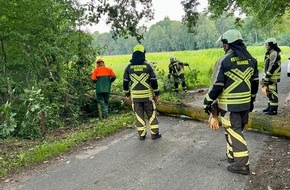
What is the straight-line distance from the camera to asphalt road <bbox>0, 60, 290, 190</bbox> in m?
4.87

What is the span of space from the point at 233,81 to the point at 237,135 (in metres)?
0.81

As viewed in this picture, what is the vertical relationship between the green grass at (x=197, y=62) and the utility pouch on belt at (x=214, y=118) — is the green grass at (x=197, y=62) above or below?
below

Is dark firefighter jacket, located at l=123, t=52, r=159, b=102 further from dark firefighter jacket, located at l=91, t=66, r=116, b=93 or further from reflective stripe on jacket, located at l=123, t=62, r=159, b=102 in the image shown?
dark firefighter jacket, located at l=91, t=66, r=116, b=93

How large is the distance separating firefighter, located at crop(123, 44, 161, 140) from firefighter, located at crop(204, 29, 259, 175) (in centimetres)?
219

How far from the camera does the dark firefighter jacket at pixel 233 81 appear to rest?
4.94 metres

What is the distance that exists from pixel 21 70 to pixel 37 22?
1599 mm

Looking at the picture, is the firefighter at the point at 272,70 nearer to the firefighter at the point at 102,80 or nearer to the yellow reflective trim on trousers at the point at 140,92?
the yellow reflective trim on trousers at the point at 140,92

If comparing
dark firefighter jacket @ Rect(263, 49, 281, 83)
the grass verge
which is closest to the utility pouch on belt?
the grass verge

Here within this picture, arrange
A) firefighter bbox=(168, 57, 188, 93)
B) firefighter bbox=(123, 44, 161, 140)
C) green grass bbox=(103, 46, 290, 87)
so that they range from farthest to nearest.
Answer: green grass bbox=(103, 46, 290, 87), firefighter bbox=(168, 57, 188, 93), firefighter bbox=(123, 44, 161, 140)

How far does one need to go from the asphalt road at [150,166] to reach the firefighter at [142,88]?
342 millimetres

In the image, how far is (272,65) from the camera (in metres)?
8.26

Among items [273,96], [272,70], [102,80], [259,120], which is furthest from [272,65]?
[102,80]

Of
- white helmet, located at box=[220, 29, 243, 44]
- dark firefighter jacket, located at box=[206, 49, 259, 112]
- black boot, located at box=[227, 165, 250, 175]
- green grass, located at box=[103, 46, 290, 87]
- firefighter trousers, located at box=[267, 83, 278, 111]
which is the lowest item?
green grass, located at box=[103, 46, 290, 87]

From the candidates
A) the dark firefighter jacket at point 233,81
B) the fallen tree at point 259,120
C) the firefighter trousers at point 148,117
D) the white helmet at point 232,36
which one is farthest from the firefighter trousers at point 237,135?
the firefighter trousers at point 148,117
